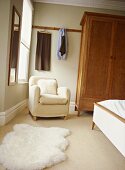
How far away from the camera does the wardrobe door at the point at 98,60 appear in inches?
163

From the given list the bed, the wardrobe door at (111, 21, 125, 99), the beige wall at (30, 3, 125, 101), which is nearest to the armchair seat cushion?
the bed

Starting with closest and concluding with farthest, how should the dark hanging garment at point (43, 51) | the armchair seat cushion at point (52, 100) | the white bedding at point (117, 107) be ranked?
the white bedding at point (117, 107) → the armchair seat cushion at point (52, 100) → the dark hanging garment at point (43, 51)

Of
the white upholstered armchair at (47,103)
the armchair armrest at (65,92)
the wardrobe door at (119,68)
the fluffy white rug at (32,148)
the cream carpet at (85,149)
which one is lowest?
the cream carpet at (85,149)

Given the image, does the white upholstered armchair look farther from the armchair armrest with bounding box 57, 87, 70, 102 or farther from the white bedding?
the white bedding

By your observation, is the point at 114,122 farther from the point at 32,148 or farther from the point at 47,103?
the point at 47,103

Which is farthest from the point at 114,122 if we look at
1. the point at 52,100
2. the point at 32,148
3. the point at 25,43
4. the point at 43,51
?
the point at 43,51

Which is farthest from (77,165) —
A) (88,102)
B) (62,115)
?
(88,102)

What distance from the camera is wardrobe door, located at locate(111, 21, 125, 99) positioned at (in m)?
4.16

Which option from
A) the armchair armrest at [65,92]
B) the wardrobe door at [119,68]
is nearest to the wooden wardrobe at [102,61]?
the wardrobe door at [119,68]

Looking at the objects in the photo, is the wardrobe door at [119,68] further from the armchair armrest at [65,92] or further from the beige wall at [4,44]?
the beige wall at [4,44]

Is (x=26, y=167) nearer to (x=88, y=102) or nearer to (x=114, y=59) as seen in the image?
(x=88, y=102)

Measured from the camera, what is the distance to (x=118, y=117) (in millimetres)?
2023

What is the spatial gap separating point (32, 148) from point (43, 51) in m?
3.16

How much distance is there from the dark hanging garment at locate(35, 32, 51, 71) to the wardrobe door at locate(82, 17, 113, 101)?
1.17 meters
